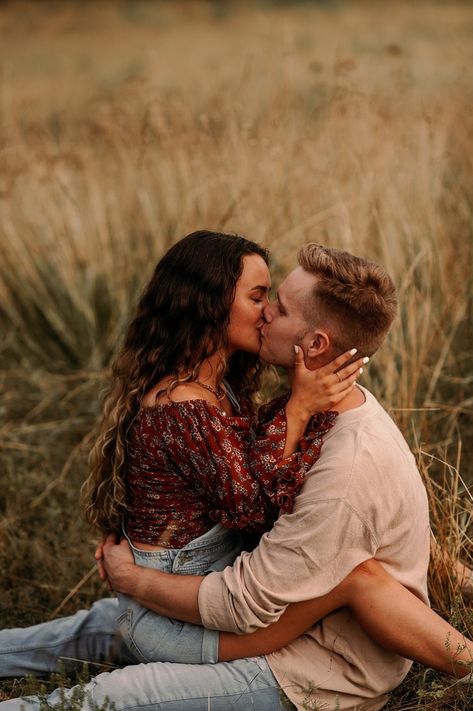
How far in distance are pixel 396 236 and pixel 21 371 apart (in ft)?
7.82

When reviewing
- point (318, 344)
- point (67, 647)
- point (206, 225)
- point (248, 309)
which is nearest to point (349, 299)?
point (318, 344)

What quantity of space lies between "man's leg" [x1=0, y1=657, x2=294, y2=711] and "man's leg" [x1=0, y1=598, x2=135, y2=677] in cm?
56

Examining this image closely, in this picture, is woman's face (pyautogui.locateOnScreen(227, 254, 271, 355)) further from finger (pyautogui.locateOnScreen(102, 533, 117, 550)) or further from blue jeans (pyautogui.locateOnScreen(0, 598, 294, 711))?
blue jeans (pyautogui.locateOnScreen(0, 598, 294, 711))

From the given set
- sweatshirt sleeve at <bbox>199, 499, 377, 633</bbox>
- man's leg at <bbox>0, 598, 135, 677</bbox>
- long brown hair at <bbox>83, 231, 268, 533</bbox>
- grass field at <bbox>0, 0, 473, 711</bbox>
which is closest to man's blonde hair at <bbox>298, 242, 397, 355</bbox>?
long brown hair at <bbox>83, 231, 268, 533</bbox>

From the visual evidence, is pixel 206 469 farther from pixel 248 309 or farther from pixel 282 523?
pixel 248 309

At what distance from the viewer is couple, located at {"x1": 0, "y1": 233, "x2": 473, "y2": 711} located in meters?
2.15

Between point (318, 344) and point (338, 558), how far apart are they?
23.6 inches

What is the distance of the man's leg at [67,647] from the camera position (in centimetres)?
→ 285

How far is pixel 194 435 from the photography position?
230 centimetres

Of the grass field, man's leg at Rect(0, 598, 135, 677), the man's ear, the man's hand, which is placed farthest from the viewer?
the grass field

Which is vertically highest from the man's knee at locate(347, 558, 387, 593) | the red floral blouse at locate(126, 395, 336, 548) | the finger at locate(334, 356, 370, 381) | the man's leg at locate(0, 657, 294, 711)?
the finger at locate(334, 356, 370, 381)

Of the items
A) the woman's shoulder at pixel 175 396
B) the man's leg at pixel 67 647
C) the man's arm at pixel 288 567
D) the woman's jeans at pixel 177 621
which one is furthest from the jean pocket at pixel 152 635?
the woman's shoulder at pixel 175 396

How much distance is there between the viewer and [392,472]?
2207 millimetres

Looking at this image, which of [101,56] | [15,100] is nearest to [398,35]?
[101,56]
